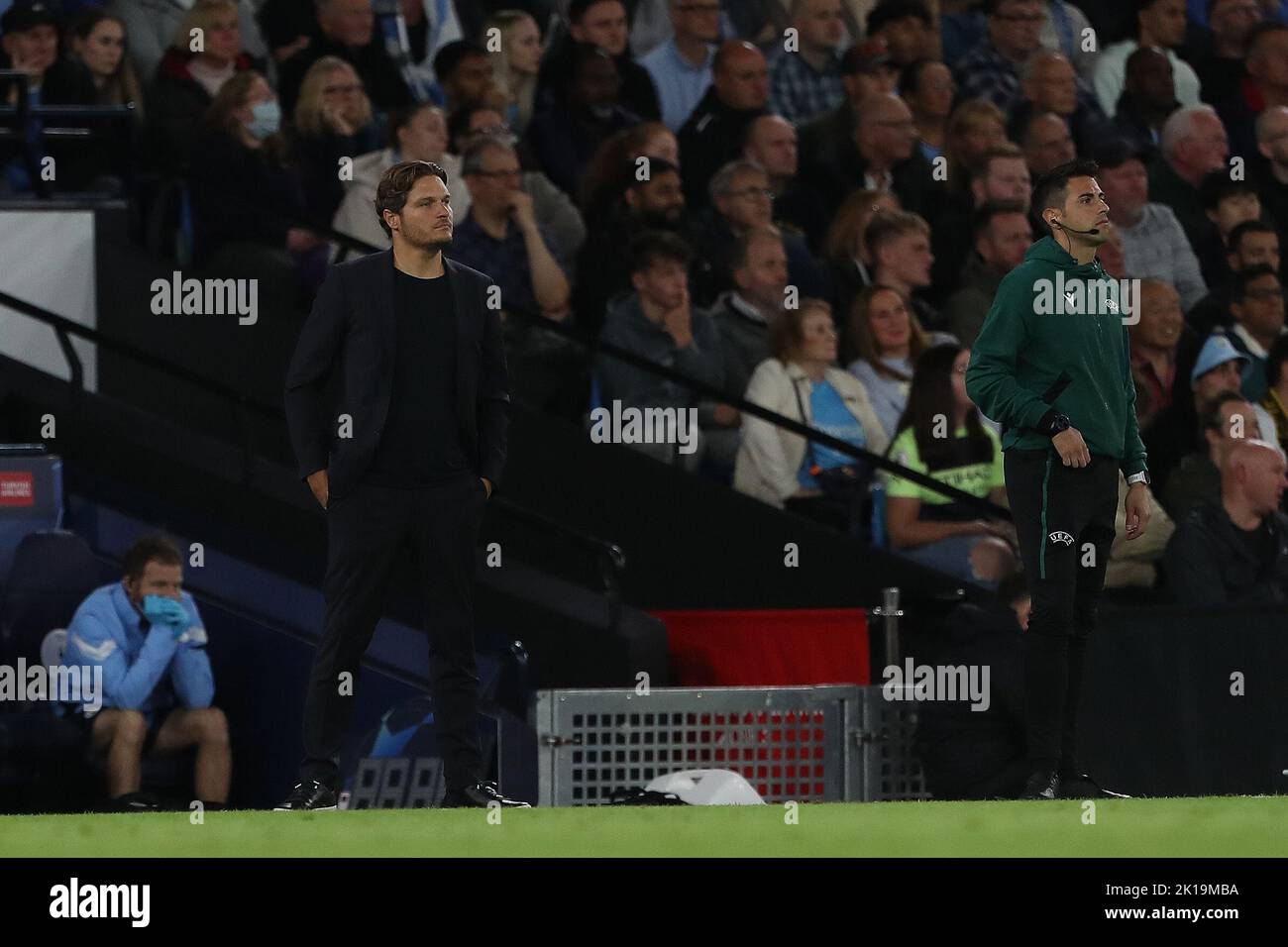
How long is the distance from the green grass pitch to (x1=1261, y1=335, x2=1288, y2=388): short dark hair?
581 centimetres

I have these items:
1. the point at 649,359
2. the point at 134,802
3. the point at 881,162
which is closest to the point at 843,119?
the point at 881,162

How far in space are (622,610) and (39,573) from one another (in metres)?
2.21

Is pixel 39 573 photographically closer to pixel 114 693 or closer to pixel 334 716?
pixel 114 693

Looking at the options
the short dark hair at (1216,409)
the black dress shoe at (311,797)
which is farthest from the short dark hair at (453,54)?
the black dress shoe at (311,797)

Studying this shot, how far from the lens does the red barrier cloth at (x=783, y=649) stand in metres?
10.2

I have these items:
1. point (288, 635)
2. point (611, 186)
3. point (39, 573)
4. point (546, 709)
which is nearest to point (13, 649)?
point (39, 573)

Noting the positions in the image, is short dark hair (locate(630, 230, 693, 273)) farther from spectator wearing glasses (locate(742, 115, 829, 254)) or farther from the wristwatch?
the wristwatch

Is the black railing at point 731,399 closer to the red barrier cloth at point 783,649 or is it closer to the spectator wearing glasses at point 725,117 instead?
the red barrier cloth at point 783,649

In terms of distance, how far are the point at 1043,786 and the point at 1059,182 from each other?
1.70 meters

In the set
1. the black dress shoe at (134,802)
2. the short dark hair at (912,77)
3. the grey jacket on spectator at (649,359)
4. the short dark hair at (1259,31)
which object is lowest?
the black dress shoe at (134,802)

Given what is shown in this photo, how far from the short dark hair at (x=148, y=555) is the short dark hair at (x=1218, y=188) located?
6093mm

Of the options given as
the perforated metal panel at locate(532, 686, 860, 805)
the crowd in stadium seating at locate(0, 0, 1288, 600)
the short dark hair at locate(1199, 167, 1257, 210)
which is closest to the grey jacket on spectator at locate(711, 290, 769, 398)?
the crowd in stadium seating at locate(0, 0, 1288, 600)

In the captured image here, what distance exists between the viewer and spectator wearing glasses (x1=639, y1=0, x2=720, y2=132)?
43.2 feet

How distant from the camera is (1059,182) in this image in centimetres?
743
